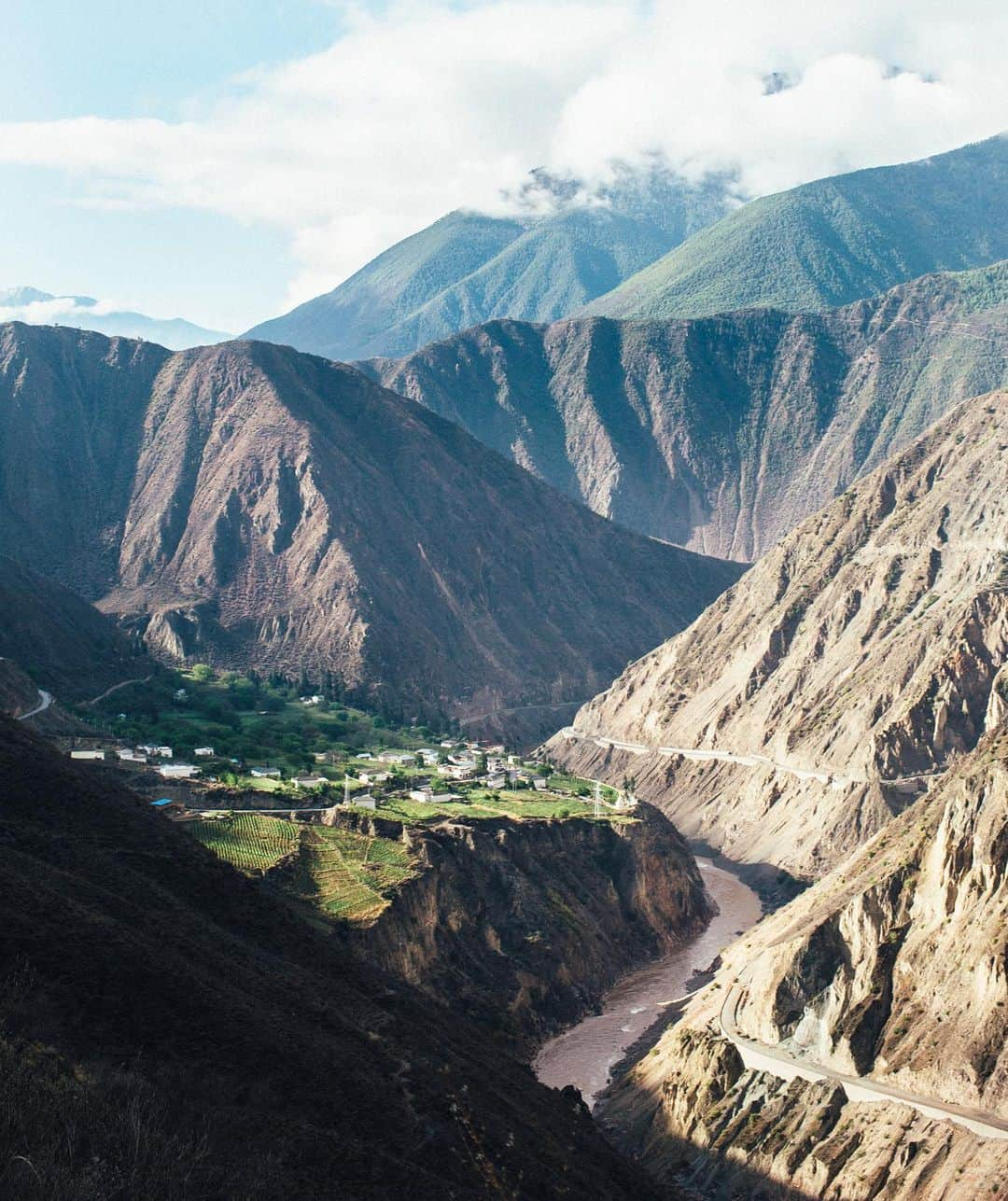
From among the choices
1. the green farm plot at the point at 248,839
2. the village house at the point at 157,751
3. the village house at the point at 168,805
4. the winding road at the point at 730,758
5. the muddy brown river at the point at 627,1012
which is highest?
the village house at the point at 157,751

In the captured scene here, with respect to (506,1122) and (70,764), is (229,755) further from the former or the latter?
→ (506,1122)

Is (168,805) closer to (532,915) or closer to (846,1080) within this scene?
(532,915)

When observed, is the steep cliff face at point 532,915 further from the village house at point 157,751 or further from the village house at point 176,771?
the village house at point 157,751

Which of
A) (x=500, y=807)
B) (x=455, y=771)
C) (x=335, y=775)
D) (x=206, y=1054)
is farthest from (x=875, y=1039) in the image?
(x=455, y=771)

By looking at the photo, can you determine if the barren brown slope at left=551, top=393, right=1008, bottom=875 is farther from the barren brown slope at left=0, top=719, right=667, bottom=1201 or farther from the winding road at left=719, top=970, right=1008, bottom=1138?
the barren brown slope at left=0, top=719, right=667, bottom=1201

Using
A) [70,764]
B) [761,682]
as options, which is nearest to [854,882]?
[70,764]

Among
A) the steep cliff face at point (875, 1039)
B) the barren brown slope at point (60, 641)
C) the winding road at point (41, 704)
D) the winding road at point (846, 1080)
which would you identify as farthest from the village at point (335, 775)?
the steep cliff face at point (875, 1039)
